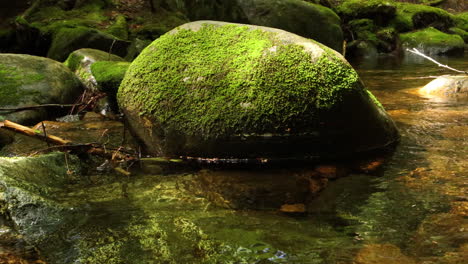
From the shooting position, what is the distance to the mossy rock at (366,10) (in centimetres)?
1763

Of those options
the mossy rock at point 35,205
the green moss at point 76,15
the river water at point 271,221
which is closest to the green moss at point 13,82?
the mossy rock at point 35,205

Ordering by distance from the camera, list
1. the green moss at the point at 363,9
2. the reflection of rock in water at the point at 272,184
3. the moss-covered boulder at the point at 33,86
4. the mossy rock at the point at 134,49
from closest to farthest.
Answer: the reflection of rock in water at the point at 272,184 → the moss-covered boulder at the point at 33,86 → the mossy rock at the point at 134,49 → the green moss at the point at 363,9

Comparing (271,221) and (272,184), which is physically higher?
(271,221)

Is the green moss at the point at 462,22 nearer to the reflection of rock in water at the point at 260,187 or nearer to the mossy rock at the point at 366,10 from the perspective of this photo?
the mossy rock at the point at 366,10

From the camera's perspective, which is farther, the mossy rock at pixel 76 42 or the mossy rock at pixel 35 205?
the mossy rock at pixel 76 42

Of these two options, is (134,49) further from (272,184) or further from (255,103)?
(272,184)

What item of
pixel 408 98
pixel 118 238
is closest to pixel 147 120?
pixel 118 238

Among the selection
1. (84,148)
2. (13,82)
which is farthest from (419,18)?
(84,148)

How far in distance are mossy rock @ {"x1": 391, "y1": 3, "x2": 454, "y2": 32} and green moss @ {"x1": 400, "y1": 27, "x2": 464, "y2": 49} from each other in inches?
33.3

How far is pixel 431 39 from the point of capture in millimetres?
16172

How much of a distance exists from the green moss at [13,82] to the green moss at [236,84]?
2378 mm

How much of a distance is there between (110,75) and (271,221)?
4.21 m

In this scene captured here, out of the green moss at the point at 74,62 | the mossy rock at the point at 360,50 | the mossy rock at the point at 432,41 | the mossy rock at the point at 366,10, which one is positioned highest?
the mossy rock at the point at 366,10

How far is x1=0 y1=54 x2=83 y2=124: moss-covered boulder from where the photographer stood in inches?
219
